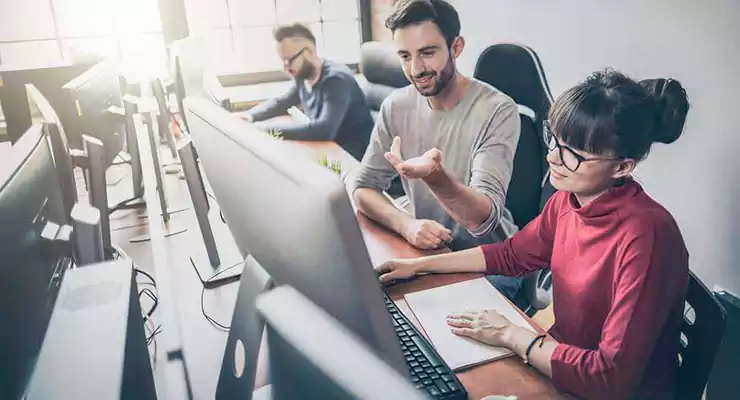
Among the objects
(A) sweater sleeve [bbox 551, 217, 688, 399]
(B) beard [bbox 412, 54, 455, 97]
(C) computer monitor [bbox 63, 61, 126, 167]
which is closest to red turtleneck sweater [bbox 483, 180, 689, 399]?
(A) sweater sleeve [bbox 551, 217, 688, 399]

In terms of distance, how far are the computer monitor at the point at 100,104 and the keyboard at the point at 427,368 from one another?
1175 millimetres

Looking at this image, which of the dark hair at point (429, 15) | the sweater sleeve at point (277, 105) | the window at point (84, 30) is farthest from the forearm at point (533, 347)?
the window at point (84, 30)

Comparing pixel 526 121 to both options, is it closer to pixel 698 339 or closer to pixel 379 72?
pixel 698 339

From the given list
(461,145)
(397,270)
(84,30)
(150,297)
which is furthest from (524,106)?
(84,30)

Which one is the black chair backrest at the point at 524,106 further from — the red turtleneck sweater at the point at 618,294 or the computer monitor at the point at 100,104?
the computer monitor at the point at 100,104

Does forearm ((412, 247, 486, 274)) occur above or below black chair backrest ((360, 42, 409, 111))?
below

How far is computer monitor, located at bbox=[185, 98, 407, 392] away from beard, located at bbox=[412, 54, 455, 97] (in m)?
1.00

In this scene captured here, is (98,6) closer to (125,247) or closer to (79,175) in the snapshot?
(79,175)

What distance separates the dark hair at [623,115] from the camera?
1.02 meters

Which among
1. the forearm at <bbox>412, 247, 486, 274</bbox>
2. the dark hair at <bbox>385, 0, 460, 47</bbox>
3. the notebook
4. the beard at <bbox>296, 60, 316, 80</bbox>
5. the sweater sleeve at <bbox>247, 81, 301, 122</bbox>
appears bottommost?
the notebook

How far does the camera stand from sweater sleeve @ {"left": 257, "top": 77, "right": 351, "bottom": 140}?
8.79ft

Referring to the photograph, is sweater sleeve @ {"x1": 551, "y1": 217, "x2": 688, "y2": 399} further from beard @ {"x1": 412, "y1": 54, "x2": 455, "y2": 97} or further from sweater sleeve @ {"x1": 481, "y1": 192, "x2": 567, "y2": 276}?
beard @ {"x1": 412, "y1": 54, "x2": 455, "y2": 97}

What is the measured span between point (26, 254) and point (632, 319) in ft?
2.93

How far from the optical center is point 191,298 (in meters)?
1.30
